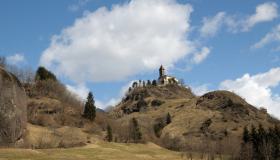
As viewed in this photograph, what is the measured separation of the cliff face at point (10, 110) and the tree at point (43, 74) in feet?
220

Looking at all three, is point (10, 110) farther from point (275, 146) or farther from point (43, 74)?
point (43, 74)

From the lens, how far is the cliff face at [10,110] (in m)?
80.0

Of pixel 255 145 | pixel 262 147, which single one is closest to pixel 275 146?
pixel 262 147

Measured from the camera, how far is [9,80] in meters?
84.0

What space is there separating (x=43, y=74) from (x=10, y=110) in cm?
7622

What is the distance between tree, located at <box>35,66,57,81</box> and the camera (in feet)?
510

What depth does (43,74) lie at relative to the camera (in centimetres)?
15762

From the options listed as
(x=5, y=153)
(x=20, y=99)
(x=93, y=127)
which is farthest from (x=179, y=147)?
(x=5, y=153)

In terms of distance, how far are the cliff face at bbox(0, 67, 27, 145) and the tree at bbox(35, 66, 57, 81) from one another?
220ft

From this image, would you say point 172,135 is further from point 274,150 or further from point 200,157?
point 274,150

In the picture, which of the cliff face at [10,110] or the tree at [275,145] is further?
the tree at [275,145]

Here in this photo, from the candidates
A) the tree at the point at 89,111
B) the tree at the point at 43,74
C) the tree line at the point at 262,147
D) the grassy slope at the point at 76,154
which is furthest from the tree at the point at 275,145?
the tree at the point at 43,74

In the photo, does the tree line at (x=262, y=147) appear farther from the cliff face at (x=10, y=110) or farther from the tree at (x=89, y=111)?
the cliff face at (x=10, y=110)

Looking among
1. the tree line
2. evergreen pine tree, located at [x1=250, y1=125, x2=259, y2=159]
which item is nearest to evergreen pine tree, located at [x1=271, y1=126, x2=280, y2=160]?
the tree line
